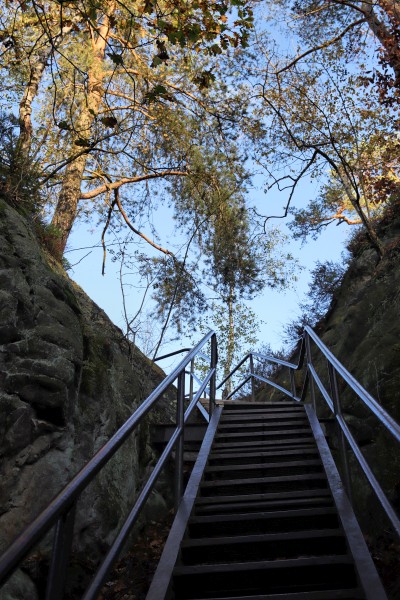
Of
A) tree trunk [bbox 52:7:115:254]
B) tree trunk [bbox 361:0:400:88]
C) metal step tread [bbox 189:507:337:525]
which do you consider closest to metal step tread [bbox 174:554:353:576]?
metal step tread [bbox 189:507:337:525]

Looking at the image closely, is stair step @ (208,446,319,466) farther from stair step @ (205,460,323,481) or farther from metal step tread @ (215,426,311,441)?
metal step tread @ (215,426,311,441)

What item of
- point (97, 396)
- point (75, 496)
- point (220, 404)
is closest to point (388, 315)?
point (220, 404)

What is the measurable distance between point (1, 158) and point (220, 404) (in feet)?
14.6

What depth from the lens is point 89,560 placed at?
4.55 m

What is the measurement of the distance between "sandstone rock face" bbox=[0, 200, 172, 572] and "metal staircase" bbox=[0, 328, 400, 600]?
1.28 metres

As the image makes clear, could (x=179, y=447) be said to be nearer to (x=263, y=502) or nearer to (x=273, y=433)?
(x=263, y=502)

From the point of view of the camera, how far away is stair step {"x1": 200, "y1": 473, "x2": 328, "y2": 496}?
12.7 feet

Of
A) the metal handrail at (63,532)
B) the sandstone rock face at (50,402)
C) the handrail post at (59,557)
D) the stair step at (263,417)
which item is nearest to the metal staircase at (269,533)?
the stair step at (263,417)

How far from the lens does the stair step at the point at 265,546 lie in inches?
117

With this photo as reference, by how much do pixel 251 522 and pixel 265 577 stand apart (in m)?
0.60

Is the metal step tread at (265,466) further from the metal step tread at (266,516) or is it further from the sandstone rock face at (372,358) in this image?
the sandstone rock face at (372,358)

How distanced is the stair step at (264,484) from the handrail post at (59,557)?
2.55m

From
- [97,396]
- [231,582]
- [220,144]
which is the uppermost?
[220,144]

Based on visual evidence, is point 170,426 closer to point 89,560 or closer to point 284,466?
point 89,560
